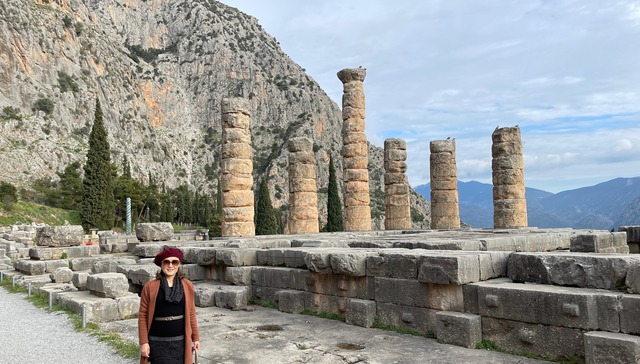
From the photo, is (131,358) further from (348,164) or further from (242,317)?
(348,164)

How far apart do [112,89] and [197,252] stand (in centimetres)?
8476

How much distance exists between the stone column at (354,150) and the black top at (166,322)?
1949cm

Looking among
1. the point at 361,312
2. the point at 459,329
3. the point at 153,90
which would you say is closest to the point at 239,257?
the point at 361,312

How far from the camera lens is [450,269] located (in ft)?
22.4

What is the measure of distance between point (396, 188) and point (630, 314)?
19.9m

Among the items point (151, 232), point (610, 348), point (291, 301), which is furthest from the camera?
point (151, 232)

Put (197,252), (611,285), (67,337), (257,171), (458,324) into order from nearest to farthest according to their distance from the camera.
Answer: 1. (611,285)
2. (458,324)
3. (67,337)
4. (197,252)
5. (257,171)

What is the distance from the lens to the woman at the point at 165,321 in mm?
4602

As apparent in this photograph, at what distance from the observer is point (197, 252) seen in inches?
473

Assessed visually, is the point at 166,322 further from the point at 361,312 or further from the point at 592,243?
the point at 592,243

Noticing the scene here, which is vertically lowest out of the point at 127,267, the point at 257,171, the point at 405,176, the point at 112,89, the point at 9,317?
the point at 9,317

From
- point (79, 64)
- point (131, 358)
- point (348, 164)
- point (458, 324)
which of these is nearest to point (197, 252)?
point (131, 358)

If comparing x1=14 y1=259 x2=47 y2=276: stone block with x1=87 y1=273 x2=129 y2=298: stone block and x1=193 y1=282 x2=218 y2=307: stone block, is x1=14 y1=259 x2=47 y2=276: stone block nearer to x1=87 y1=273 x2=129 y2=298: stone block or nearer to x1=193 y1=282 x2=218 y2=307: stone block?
x1=87 y1=273 x2=129 y2=298: stone block

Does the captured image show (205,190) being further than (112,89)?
Yes
